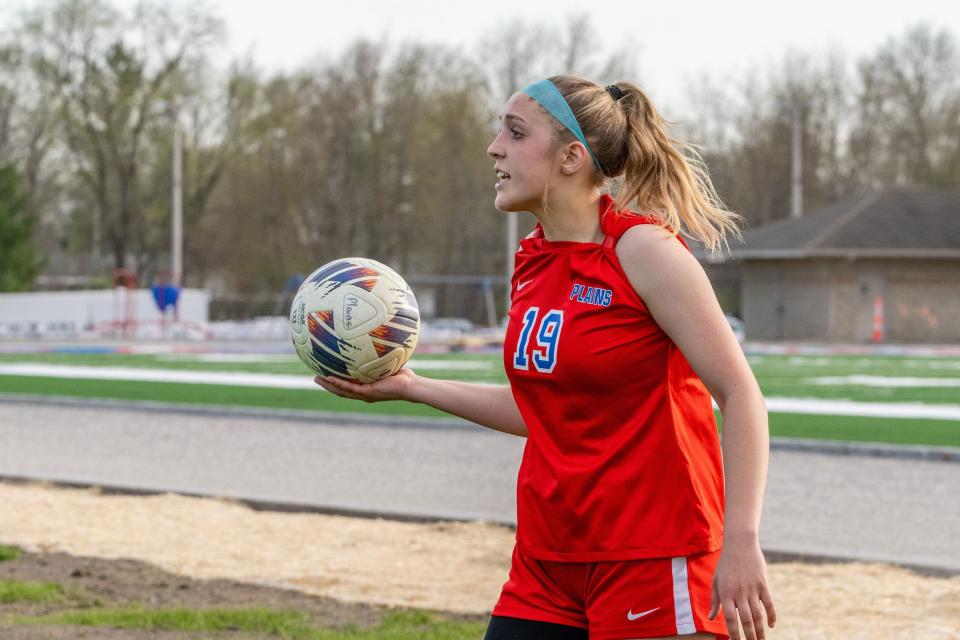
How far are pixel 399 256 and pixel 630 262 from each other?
64410 millimetres

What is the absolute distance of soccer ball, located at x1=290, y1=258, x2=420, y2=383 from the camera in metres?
4.04

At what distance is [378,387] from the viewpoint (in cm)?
409

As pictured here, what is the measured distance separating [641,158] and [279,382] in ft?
66.1

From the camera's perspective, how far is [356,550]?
8477 mm

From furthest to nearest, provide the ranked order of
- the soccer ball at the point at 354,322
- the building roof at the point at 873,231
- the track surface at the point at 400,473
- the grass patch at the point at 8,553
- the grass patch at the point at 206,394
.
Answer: the building roof at the point at 873,231 → the grass patch at the point at 206,394 → the track surface at the point at 400,473 → the grass patch at the point at 8,553 → the soccer ball at the point at 354,322

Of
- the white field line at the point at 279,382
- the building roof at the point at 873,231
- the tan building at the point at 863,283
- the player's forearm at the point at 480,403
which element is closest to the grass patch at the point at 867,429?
the white field line at the point at 279,382

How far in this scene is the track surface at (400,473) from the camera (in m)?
9.44

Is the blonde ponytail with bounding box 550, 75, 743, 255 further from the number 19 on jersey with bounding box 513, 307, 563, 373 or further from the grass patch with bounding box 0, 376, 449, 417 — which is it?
the grass patch with bounding box 0, 376, 449, 417

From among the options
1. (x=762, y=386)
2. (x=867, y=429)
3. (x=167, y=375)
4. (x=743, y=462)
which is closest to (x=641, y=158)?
(x=743, y=462)

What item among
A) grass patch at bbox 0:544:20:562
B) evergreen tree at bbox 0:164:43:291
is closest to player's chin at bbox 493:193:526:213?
grass patch at bbox 0:544:20:562

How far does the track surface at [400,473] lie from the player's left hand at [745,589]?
17.3ft

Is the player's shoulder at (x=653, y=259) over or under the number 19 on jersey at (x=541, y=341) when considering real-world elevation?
over

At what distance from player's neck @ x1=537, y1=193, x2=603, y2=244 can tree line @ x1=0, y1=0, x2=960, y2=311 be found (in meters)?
57.1

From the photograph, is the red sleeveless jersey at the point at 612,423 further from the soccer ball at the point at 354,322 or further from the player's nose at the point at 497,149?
the soccer ball at the point at 354,322
